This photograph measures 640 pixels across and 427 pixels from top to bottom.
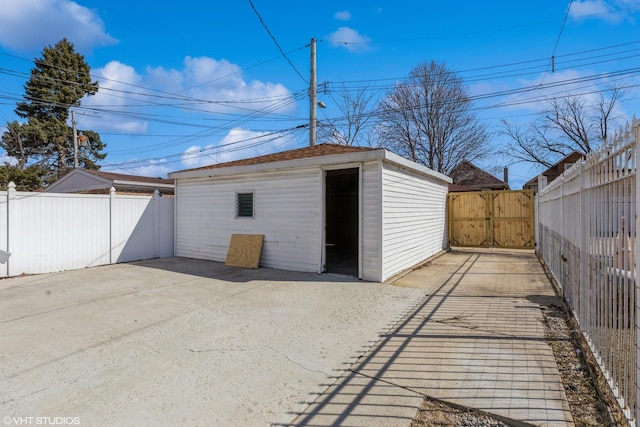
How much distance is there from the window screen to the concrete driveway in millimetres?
2608

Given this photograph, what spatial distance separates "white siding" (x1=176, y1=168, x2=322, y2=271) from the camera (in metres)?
7.70

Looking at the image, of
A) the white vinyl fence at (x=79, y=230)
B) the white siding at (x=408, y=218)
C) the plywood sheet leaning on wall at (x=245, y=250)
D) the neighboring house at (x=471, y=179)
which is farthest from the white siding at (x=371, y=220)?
the neighboring house at (x=471, y=179)

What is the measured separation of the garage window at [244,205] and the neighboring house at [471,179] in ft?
58.6

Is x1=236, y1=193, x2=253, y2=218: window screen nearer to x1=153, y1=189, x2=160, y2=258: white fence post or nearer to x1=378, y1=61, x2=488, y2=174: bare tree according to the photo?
x1=153, y1=189, x2=160, y2=258: white fence post

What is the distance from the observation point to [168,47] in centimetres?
1324

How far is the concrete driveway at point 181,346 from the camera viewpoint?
2.46m

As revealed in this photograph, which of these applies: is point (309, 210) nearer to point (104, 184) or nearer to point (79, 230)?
point (79, 230)

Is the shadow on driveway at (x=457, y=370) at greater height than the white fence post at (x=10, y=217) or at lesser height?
lesser

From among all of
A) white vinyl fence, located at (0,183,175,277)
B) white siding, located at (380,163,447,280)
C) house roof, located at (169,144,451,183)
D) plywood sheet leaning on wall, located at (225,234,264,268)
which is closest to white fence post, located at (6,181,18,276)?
white vinyl fence, located at (0,183,175,277)

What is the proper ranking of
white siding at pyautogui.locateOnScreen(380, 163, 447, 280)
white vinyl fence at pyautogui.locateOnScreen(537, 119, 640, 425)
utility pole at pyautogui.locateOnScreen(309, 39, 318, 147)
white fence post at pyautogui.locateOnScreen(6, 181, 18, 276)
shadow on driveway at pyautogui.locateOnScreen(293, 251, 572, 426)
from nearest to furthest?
white vinyl fence at pyautogui.locateOnScreen(537, 119, 640, 425) → shadow on driveway at pyautogui.locateOnScreen(293, 251, 572, 426) → white siding at pyautogui.locateOnScreen(380, 163, 447, 280) → white fence post at pyautogui.locateOnScreen(6, 181, 18, 276) → utility pole at pyautogui.locateOnScreen(309, 39, 318, 147)

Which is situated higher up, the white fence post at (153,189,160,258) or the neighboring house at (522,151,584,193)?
the neighboring house at (522,151,584,193)

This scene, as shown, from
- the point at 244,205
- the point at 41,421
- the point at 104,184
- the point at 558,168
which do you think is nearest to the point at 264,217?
the point at 244,205

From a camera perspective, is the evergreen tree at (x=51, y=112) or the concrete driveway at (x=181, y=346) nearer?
the concrete driveway at (x=181, y=346)

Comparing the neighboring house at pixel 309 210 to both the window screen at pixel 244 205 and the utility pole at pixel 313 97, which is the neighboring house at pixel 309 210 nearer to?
the window screen at pixel 244 205
